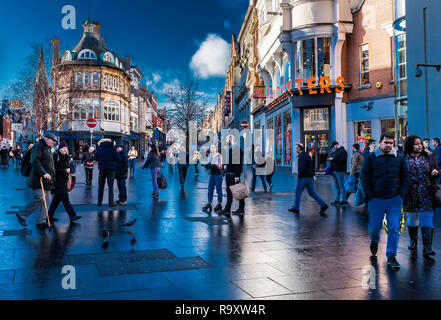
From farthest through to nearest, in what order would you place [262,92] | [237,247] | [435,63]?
[262,92] → [435,63] → [237,247]

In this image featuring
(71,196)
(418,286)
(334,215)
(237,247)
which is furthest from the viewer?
(71,196)

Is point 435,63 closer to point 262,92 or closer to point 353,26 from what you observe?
point 353,26

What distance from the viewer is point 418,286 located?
15.8ft

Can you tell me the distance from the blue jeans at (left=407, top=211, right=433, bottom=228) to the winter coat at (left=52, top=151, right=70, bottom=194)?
21.7 ft

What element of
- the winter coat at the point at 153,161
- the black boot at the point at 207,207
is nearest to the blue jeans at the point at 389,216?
the black boot at the point at 207,207

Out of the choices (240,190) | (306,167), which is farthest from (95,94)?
(240,190)

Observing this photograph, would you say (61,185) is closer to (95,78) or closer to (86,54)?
(95,78)

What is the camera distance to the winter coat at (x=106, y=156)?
11.9m

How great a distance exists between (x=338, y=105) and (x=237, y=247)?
21.0 m

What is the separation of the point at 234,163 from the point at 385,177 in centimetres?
490

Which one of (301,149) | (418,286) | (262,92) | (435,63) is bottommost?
(418,286)

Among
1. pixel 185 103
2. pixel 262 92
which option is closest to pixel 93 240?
pixel 185 103

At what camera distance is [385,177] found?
19.5ft

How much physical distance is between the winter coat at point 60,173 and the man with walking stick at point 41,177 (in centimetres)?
39
